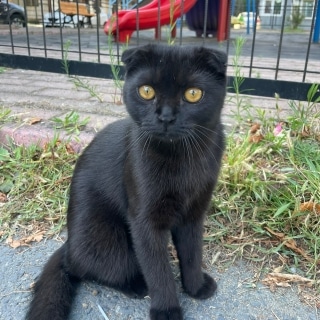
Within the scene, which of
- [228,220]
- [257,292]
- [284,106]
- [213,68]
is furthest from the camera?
[284,106]

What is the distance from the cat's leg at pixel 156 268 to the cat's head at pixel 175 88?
0.33m

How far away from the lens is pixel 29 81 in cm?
336

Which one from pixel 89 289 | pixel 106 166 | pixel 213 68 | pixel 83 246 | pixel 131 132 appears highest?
pixel 213 68

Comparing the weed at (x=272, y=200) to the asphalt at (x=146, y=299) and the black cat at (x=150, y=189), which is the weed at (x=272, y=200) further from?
the black cat at (x=150, y=189)

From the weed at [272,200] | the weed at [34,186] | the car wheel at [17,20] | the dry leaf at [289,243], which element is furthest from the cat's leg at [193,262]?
the car wheel at [17,20]

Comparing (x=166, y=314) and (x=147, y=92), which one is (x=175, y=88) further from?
(x=166, y=314)

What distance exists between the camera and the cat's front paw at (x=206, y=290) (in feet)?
4.38

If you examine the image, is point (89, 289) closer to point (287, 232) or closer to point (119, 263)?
point (119, 263)

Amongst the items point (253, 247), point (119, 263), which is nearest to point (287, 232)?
point (253, 247)

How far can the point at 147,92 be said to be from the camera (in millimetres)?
1146

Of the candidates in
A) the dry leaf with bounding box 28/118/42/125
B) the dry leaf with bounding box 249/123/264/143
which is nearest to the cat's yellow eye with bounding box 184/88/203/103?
the dry leaf with bounding box 249/123/264/143

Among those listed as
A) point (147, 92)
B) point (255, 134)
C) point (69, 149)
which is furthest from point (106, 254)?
point (255, 134)

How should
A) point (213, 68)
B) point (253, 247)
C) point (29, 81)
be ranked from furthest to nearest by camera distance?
1. point (29, 81)
2. point (253, 247)
3. point (213, 68)

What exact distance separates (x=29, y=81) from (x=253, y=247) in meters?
2.63
